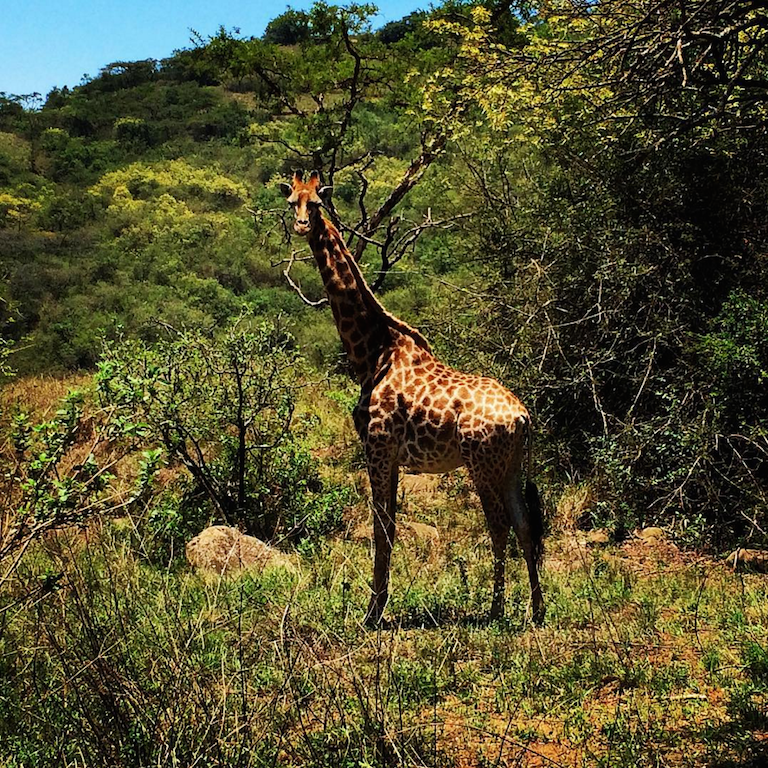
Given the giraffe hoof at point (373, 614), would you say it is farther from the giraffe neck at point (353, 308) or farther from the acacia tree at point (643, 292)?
the acacia tree at point (643, 292)

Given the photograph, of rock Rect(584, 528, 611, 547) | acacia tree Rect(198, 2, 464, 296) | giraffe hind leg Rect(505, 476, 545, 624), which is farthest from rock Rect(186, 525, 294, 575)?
acacia tree Rect(198, 2, 464, 296)

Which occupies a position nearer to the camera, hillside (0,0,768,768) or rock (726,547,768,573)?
hillside (0,0,768,768)

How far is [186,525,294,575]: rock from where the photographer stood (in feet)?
24.5

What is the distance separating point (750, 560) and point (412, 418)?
3.34m

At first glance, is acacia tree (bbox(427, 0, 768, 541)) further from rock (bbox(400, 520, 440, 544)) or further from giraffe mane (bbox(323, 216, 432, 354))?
giraffe mane (bbox(323, 216, 432, 354))

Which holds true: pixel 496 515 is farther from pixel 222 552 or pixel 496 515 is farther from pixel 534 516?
pixel 222 552

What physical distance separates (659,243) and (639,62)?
4691 mm

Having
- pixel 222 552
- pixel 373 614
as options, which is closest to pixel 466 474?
pixel 222 552

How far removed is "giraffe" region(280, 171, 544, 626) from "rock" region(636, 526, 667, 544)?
7.93ft

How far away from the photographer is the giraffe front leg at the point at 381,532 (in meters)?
6.13

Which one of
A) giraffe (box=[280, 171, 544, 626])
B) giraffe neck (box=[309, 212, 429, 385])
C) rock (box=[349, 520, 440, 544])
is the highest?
giraffe neck (box=[309, 212, 429, 385])

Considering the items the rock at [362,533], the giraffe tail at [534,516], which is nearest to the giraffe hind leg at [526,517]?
the giraffe tail at [534,516]

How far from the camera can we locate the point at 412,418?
256 inches

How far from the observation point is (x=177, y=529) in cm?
883
